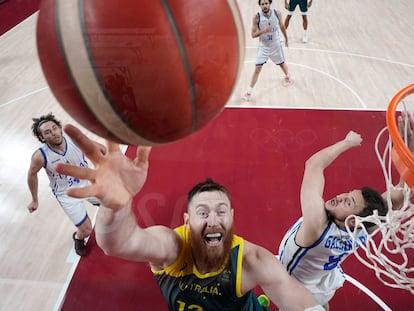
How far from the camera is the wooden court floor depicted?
2473 mm

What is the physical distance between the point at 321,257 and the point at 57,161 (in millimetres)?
1574

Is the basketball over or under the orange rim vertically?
over

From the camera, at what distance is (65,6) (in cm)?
76

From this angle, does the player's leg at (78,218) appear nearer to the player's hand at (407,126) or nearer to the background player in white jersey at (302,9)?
the player's hand at (407,126)

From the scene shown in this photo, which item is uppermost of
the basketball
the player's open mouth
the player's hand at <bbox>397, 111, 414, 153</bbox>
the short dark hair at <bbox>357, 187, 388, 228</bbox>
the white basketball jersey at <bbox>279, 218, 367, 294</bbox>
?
the basketball

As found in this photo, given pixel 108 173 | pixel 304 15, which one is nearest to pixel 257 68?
pixel 304 15

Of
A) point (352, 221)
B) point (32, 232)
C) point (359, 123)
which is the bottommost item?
point (359, 123)

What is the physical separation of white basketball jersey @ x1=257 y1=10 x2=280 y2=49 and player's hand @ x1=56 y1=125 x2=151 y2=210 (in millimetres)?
3057

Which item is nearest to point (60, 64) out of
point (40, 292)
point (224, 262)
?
point (224, 262)

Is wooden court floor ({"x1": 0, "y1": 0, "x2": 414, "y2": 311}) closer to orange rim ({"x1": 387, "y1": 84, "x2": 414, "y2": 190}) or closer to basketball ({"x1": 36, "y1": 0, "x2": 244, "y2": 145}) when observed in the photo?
basketball ({"x1": 36, "y1": 0, "x2": 244, "y2": 145})

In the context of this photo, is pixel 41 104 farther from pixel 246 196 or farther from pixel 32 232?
pixel 246 196

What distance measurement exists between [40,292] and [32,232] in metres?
0.55

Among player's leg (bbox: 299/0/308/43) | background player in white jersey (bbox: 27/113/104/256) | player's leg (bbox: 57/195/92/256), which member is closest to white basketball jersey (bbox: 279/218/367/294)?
background player in white jersey (bbox: 27/113/104/256)

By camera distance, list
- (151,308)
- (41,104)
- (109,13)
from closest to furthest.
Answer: (109,13)
(151,308)
(41,104)
